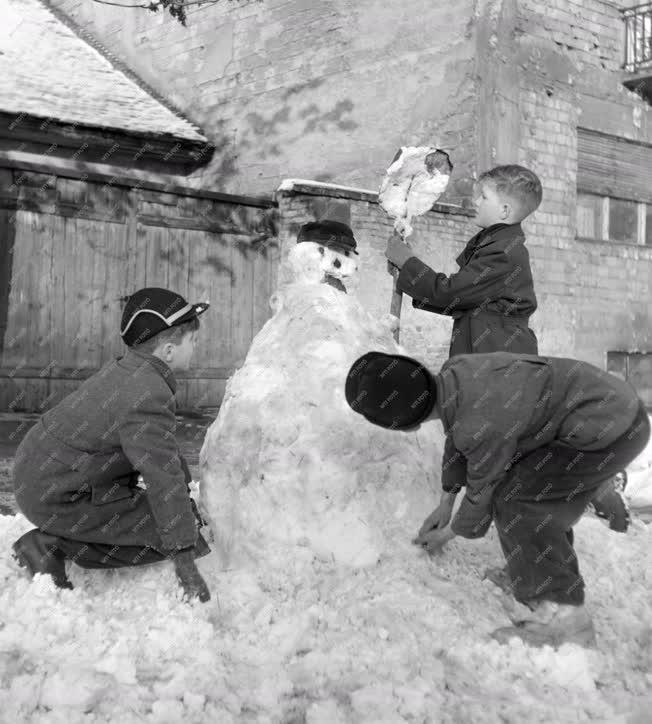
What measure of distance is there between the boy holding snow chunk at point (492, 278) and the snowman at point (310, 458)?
0.25 metres

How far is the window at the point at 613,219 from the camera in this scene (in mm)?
10156

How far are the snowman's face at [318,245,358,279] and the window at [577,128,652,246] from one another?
24.4ft

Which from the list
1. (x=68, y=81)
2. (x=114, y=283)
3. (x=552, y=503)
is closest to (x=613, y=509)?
(x=552, y=503)

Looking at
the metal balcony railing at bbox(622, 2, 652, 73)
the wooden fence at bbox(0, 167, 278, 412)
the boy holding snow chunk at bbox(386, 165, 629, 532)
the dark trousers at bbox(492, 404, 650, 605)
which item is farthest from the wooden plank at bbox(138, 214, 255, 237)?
the dark trousers at bbox(492, 404, 650, 605)

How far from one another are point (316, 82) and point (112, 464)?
8.07m

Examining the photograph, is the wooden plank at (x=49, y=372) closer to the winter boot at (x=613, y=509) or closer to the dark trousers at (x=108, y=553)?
the winter boot at (x=613, y=509)

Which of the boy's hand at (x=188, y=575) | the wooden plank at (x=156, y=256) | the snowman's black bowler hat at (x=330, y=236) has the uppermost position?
the wooden plank at (x=156, y=256)

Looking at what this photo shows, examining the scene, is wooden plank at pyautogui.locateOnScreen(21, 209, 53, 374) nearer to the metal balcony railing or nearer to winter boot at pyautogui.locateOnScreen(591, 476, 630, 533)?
winter boot at pyautogui.locateOnScreen(591, 476, 630, 533)

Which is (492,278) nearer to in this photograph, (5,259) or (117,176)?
(5,259)

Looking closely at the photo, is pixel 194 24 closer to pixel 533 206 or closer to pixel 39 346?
pixel 39 346

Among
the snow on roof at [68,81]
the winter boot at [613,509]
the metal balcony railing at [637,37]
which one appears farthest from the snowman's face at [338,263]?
the metal balcony railing at [637,37]

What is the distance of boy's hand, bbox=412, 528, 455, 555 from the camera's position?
8.95 ft

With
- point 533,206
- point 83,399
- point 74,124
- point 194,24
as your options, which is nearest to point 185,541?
point 83,399

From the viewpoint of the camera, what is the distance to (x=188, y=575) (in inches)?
104
